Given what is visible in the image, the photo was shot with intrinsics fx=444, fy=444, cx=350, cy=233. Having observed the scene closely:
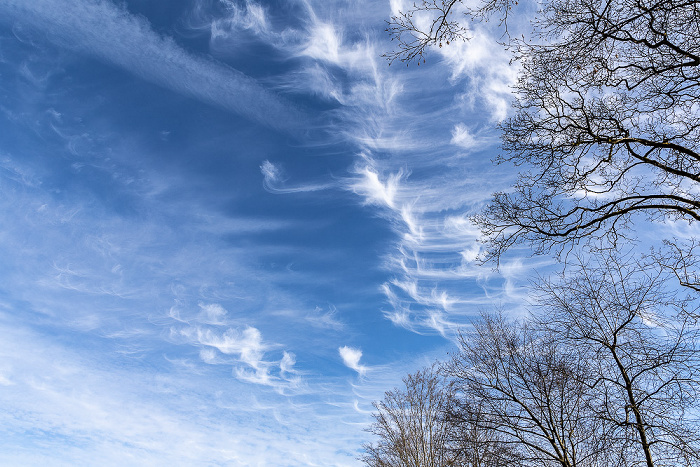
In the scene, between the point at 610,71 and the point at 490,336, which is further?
the point at 490,336

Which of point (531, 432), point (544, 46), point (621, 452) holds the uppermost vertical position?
point (544, 46)

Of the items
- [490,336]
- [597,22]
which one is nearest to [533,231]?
[597,22]

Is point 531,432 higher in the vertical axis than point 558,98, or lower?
lower

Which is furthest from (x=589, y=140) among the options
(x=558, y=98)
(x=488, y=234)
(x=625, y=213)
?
(x=488, y=234)

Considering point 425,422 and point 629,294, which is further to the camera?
point 425,422

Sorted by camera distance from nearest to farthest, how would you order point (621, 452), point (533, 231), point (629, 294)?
point (533, 231), point (621, 452), point (629, 294)

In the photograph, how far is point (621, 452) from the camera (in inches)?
393

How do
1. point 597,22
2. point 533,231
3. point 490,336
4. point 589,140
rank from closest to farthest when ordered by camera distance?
1. point 597,22
2. point 589,140
3. point 533,231
4. point 490,336

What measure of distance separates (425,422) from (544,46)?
24.5 m

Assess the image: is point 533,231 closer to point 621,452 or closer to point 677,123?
point 677,123

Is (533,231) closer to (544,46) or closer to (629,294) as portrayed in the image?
(544,46)

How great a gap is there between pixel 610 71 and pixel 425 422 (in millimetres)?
24161

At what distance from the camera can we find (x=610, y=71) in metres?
6.82

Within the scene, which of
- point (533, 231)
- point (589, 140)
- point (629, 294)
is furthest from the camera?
point (629, 294)
